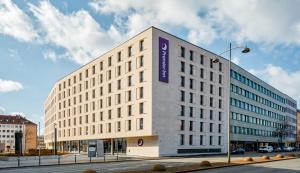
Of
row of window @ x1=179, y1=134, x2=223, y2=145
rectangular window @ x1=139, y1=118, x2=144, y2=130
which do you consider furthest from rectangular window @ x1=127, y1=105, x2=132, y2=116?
row of window @ x1=179, y1=134, x2=223, y2=145

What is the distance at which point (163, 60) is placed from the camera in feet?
182

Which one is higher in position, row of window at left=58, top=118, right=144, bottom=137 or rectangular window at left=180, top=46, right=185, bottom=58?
rectangular window at left=180, top=46, right=185, bottom=58

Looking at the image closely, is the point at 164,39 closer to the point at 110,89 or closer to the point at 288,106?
the point at 110,89

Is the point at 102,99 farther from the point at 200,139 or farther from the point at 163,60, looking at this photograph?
the point at 200,139

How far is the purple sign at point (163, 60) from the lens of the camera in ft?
180

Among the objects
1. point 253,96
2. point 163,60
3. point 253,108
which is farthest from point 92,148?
point 253,96

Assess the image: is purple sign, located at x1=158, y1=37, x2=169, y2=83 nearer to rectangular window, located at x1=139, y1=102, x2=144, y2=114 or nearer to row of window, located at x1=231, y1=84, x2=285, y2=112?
rectangular window, located at x1=139, y1=102, x2=144, y2=114

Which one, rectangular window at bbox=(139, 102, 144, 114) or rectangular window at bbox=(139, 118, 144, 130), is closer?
rectangular window at bbox=(139, 118, 144, 130)

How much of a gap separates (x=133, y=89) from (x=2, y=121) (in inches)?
5461

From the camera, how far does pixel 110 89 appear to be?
6581cm

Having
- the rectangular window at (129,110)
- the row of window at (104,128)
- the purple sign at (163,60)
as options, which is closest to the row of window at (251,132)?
the row of window at (104,128)

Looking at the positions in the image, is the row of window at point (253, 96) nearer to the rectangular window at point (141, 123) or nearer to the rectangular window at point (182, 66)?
the rectangular window at point (182, 66)

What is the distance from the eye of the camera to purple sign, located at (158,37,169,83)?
54812mm

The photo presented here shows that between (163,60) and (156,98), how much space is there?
21.3 feet
